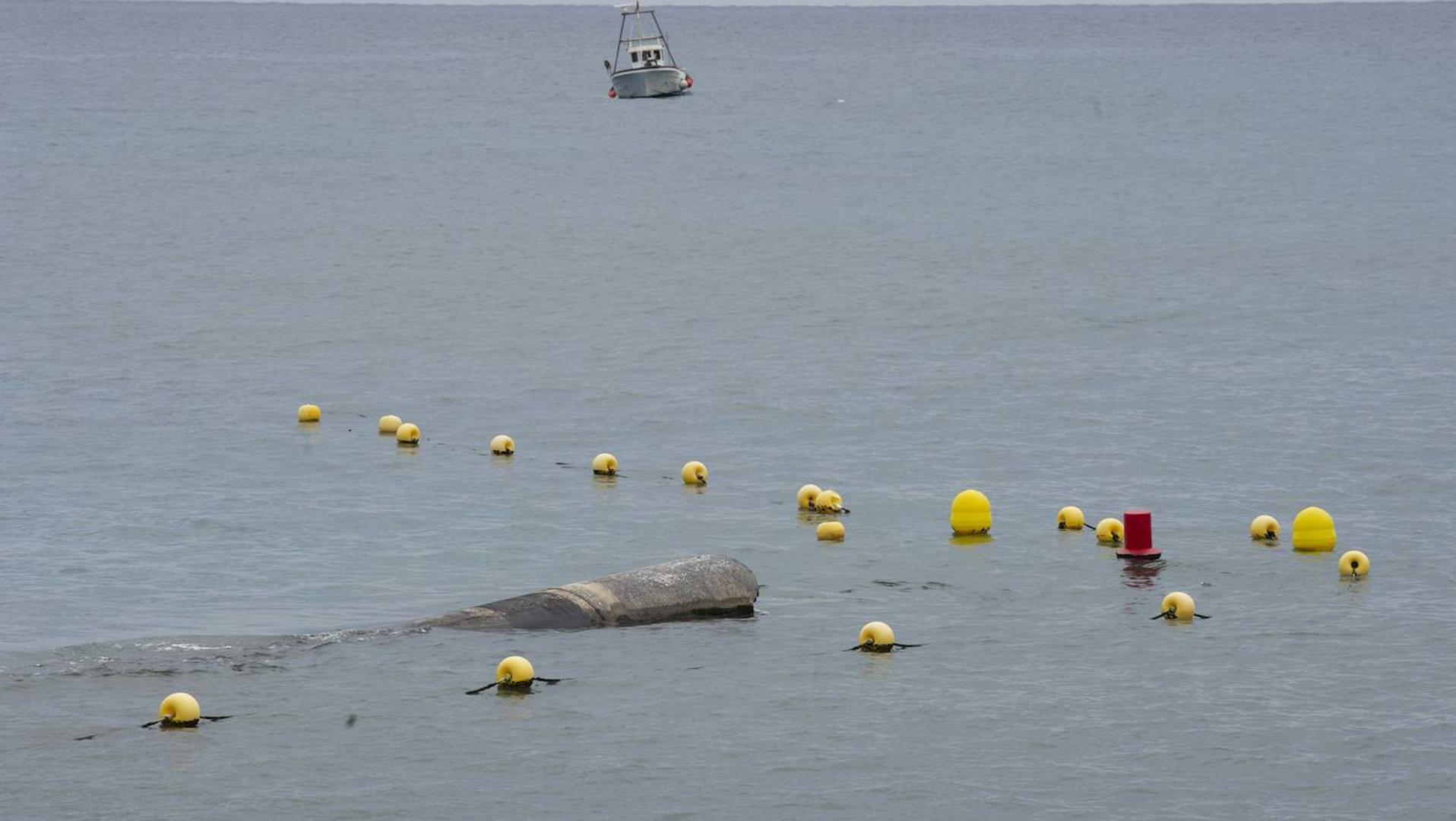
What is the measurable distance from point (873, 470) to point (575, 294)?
28.3 meters

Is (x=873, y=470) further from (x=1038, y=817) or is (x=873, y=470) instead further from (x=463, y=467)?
(x=1038, y=817)

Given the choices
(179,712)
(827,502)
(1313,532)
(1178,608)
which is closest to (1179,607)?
(1178,608)

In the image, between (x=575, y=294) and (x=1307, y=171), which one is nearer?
(x=575, y=294)

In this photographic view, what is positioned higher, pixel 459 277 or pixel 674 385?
pixel 459 277

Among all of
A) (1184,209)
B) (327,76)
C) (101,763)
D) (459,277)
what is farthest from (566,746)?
(327,76)

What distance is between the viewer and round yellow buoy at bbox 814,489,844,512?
32250 millimetres

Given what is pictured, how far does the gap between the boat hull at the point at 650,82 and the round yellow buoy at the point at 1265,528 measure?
114893 millimetres

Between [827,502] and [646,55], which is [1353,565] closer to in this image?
[827,502]

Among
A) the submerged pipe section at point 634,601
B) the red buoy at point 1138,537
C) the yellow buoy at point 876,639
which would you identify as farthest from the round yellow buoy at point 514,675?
the red buoy at point 1138,537

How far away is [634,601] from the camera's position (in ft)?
81.1

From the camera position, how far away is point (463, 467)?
3709 centimetres

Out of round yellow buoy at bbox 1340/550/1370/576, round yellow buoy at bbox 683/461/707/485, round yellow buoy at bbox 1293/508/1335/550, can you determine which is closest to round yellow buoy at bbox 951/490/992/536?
round yellow buoy at bbox 1293/508/1335/550

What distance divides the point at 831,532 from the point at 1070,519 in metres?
3.73

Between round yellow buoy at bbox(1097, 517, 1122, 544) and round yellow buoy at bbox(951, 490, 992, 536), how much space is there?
1780mm
